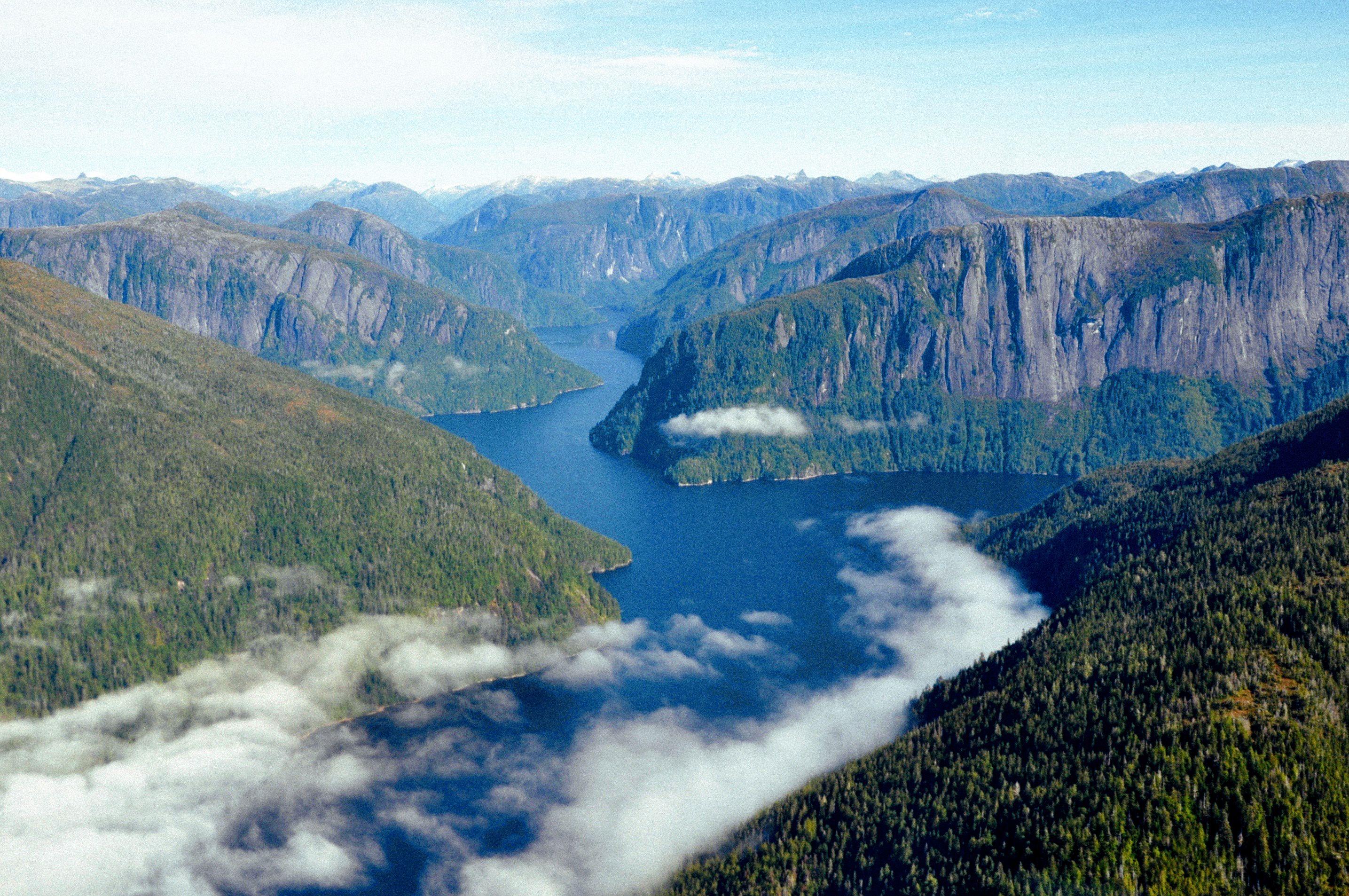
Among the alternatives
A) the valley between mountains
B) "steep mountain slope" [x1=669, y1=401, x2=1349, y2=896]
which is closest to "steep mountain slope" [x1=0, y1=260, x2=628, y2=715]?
the valley between mountains

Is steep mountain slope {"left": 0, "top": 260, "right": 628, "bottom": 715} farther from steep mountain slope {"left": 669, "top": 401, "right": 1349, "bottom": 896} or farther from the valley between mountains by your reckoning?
steep mountain slope {"left": 669, "top": 401, "right": 1349, "bottom": 896}

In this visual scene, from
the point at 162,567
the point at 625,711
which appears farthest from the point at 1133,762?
the point at 162,567

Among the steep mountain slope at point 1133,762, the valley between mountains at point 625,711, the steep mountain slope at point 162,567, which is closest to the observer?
the steep mountain slope at point 1133,762

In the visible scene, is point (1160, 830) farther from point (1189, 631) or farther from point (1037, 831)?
point (1189, 631)

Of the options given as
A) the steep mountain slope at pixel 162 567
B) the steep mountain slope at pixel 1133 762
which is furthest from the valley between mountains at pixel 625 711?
the steep mountain slope at pixel 162 567

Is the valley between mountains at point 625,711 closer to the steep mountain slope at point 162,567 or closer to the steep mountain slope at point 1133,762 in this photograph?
the steep mountain slope at point 1133,762

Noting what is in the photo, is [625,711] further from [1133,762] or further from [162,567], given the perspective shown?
[162,567]

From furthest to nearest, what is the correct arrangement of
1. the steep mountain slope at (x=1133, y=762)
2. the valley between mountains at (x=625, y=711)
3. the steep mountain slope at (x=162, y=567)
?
the steep mountain slope at (x=162, y=567), the valley between mountains at (x=625, y=711), the steep mountain slope at (x=1133, y=762)

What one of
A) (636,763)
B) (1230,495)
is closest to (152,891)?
(636,763)
